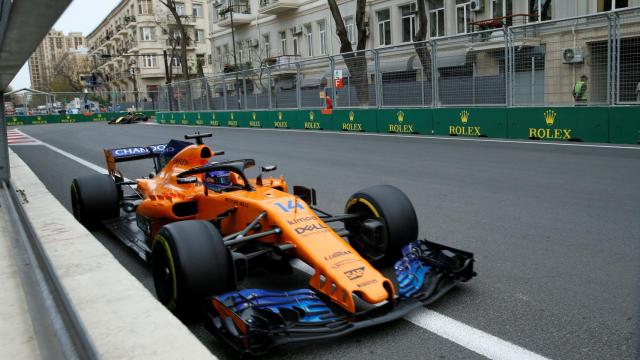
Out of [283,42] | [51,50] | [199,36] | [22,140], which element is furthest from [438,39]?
[51,50]

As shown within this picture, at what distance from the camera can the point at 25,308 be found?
3.41 metres

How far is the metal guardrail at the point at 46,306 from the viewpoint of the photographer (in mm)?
2473

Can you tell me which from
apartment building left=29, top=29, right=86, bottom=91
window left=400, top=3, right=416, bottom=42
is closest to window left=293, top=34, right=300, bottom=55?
window left=400, top=3, right=416, bottom=42

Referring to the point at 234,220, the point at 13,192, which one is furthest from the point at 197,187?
the point at 13,192

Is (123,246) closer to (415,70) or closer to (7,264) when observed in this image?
(7,264)

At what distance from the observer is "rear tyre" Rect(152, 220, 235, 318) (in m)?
3.27

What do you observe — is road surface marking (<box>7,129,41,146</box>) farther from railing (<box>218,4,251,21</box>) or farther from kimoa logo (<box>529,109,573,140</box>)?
railing (<box>218,4,251,21</box>)

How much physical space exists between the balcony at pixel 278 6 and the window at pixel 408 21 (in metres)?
9.96

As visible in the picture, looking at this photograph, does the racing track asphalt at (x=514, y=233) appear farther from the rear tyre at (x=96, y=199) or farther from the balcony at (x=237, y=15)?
the balcony at (x=237, y=15)

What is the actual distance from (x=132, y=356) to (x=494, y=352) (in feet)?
5.75

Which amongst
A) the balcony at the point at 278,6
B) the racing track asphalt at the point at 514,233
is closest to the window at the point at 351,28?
the balcony at the point at 278,6

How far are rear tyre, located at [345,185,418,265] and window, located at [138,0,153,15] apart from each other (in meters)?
75.4

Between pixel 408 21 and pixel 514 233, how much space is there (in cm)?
2778

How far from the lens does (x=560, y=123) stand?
39.8 ft
